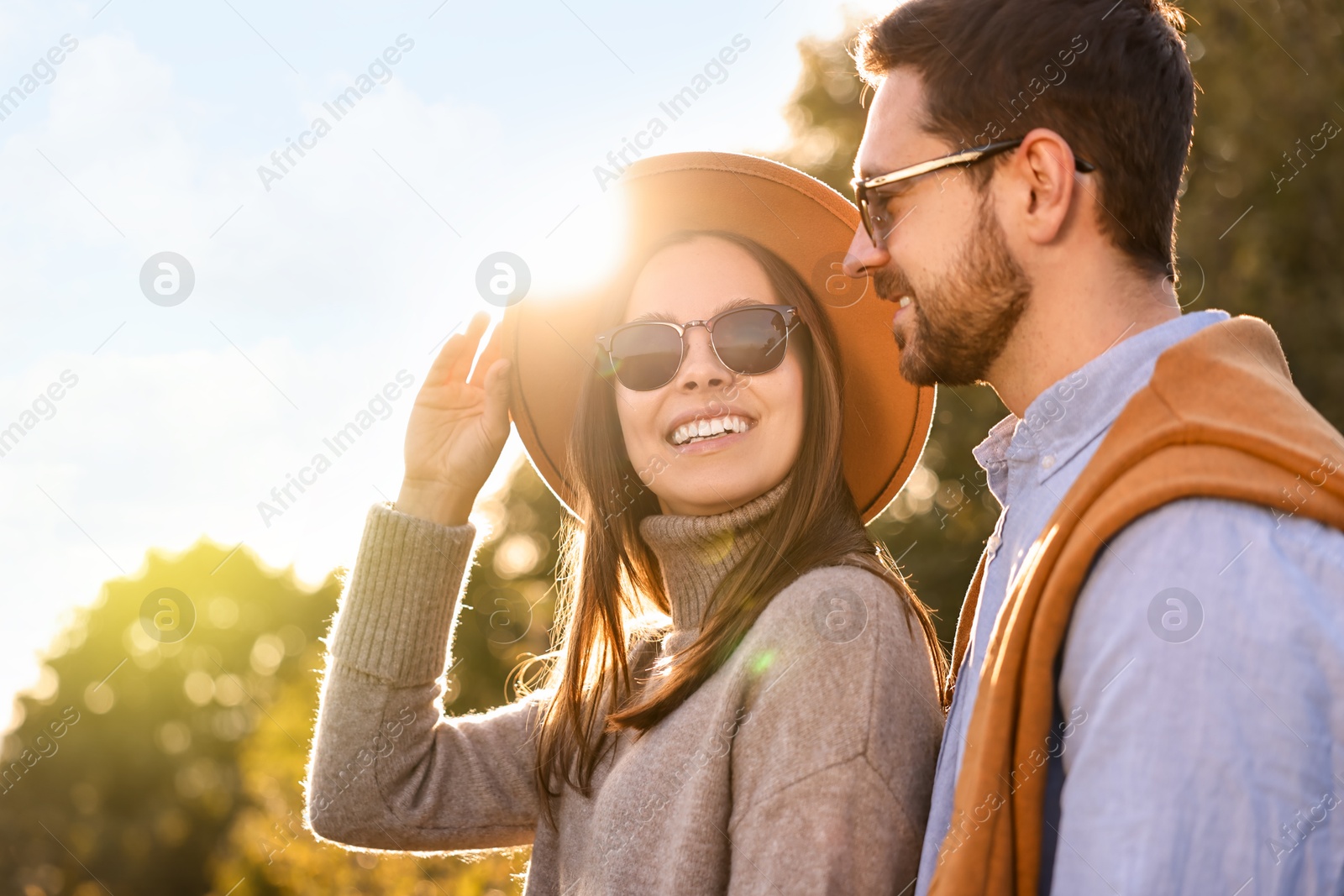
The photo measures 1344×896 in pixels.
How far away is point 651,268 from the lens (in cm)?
319

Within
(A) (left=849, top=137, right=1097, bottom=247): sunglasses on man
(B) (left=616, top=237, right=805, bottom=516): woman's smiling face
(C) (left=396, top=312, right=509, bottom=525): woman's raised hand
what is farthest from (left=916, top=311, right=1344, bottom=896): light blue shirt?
(C) (left=396, top=312, right=509, bottom=525): woman's raised hand

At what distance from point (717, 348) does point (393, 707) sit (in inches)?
56.3

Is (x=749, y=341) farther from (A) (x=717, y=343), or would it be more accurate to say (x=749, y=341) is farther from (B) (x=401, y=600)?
(B) (x=401, y=600)

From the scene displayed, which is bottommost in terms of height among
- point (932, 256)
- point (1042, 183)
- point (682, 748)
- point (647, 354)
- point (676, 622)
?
point (682, 748)

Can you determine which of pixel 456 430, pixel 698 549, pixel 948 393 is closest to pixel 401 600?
pixel 456 430

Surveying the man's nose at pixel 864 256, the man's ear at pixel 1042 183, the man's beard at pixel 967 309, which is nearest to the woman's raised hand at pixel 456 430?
A: the man's nose at pixel 864 256

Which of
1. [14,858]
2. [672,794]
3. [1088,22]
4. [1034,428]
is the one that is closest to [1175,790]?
[1034,428]

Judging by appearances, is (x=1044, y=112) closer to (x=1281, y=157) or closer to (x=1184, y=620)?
(x=1184, y=620)

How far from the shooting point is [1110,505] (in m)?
1.64

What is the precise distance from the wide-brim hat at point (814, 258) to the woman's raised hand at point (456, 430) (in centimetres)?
40

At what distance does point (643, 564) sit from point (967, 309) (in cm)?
131

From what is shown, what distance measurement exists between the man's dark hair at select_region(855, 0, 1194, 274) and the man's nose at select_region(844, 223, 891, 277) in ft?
1.01

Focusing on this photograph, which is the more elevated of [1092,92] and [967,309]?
[1092,92]

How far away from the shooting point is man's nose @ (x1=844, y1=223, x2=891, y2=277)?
270cm
